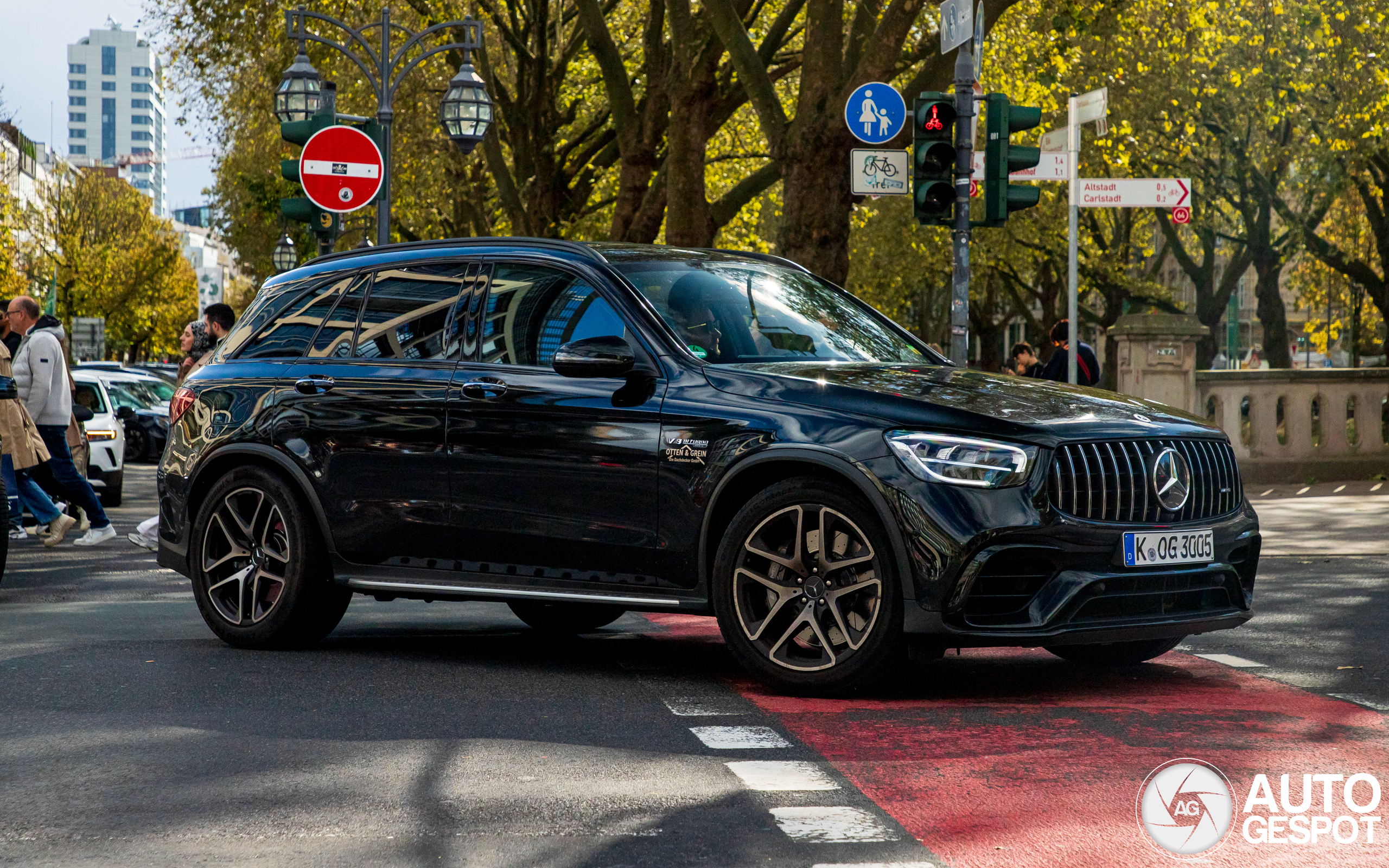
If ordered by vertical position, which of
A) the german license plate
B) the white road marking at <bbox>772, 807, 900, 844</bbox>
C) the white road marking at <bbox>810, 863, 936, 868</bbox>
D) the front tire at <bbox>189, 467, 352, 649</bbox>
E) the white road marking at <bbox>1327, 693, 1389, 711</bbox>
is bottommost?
the white road marking at <bbox>1327, 693, 1389, 711</bbox>

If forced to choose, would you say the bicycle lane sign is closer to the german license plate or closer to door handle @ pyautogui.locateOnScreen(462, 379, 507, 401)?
door handle @ pyautogui.locateOnScreen(462, 379, 507, 401)

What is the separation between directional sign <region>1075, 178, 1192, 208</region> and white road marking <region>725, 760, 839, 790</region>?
1241 centimetres

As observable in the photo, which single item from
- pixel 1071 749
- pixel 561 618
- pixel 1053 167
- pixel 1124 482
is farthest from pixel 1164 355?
pixel 1071 749

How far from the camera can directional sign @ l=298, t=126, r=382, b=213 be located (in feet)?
53.0

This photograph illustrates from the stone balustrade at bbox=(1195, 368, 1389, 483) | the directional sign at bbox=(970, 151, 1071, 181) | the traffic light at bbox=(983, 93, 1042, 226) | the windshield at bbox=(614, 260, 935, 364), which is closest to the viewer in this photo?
the windshield at bbox=(614, 260, 935, 364)

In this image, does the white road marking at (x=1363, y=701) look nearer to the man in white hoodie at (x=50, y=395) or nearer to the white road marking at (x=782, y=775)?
the white road marking at (x=782, y=775)

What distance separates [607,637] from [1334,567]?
5.82 meters

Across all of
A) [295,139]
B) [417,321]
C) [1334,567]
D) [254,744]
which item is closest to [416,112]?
[295,139]

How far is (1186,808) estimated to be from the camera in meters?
4.89

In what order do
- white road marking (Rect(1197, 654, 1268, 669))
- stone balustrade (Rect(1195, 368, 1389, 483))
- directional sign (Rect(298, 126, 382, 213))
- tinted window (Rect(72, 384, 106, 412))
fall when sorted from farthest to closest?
stone balustrade (Rect(1195, 368, 1389, 483)), tinted window (Rect(72, 384, 106, 412)), directional sign (Rect(298, 126, 382, 213)), white road marking (Rect(1197, 654, 1268, 669))

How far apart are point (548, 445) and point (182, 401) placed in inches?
96.6

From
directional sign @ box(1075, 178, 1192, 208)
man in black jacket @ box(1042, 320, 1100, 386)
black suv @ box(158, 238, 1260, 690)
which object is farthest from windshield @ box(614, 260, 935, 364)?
man in black jacket @ box(1042, 320, 1100, 386)

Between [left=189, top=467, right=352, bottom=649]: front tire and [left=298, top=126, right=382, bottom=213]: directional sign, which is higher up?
[left=298, top=126, right=382, bottom=213]: directional sign

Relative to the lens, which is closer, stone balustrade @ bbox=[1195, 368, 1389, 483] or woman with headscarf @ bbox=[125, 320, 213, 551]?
woman with headscarf @ bbox=[125, 320, 213, 551]
